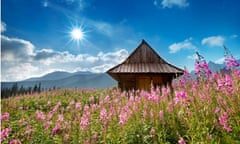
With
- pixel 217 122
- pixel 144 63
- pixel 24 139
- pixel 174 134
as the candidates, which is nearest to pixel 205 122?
pixel 217 122

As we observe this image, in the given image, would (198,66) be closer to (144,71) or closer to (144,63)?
(144,71)

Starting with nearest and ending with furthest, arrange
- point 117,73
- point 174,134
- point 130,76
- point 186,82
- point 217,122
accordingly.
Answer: point 217,122, point 174,134, point 186,82, point 117,73, point 130,76

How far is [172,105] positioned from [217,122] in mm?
1397

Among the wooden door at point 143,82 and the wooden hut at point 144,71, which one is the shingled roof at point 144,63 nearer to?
the wooden hut at point 144,71

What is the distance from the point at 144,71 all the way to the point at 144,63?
8.19 feet

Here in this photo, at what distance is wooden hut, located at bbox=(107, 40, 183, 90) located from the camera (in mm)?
17622

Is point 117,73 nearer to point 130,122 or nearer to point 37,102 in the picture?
point 37,102

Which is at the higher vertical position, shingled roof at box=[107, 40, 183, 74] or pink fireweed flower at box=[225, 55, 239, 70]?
shingled roof at box=[107, 40, 183, 74]

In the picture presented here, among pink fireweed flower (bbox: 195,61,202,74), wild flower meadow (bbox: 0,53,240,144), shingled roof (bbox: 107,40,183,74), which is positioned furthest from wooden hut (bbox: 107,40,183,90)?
pink fireweed flower (bbox: 195,61,202,74)

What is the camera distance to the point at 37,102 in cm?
1352

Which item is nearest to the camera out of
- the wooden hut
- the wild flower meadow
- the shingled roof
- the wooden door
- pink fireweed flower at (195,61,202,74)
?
the wild flower meadow

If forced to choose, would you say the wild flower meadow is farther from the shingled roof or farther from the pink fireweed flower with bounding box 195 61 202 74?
the shingled roof

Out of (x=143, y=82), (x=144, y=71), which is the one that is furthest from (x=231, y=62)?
(x=143, y=82)

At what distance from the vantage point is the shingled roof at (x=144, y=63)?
58.3 feet
